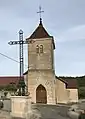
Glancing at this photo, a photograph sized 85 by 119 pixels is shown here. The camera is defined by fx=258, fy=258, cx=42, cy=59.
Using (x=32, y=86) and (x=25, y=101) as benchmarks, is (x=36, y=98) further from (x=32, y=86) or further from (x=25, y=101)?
A: (x=25, y=101)

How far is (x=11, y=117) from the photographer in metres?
15.7

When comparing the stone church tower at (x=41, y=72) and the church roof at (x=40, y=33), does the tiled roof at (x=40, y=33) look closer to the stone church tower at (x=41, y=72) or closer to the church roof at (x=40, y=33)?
the church roof at (x=40, y=33)

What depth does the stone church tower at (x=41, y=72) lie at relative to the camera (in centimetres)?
3803

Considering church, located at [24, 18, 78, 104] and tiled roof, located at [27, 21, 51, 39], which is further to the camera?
tiled roof, located at [27, 21, 51, 39]

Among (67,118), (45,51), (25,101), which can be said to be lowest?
(67,118)

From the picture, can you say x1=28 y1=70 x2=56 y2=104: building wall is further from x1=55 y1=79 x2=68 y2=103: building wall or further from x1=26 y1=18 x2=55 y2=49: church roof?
x1=26 y1=18 x2=55 y2=49: church roof

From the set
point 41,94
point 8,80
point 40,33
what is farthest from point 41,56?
point 8,80

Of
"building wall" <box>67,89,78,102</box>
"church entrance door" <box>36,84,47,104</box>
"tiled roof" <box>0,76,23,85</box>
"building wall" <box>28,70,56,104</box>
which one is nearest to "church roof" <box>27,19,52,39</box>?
"building wall" <box>28,70,56,104</box>

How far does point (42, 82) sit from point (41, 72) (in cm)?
149

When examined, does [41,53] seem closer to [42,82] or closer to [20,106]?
[42,82]

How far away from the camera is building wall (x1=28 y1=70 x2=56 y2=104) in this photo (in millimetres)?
37938

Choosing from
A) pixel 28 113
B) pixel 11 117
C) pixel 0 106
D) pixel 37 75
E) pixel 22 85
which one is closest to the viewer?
pixel 11 117

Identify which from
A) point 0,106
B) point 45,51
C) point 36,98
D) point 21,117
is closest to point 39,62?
point 45,51

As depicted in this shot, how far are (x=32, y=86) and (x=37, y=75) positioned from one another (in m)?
1.80
